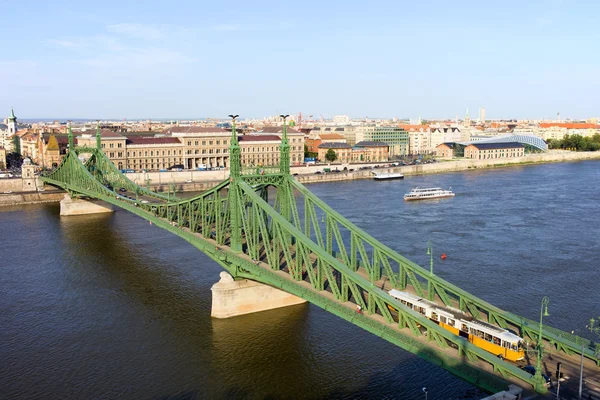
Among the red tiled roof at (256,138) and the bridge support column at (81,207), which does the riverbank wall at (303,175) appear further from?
the red tiled roof at (256,138)

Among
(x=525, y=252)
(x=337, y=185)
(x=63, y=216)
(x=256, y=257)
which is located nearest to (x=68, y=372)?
(x=256, y=257)

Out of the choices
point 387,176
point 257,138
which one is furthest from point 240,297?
point 257,138

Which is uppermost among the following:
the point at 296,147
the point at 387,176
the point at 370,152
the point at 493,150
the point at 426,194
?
the point at 296,147

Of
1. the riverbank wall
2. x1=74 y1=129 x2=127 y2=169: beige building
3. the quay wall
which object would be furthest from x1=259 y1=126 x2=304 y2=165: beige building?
the quay wall

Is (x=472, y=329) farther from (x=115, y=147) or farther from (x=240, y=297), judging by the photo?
(x=115, y=147)

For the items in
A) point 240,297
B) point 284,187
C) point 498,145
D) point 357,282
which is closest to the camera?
point 357,282

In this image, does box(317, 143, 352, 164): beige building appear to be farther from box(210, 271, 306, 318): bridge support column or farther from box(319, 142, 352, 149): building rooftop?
box(210, 271, 306, 318): bridge support column

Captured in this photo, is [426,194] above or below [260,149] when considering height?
below
